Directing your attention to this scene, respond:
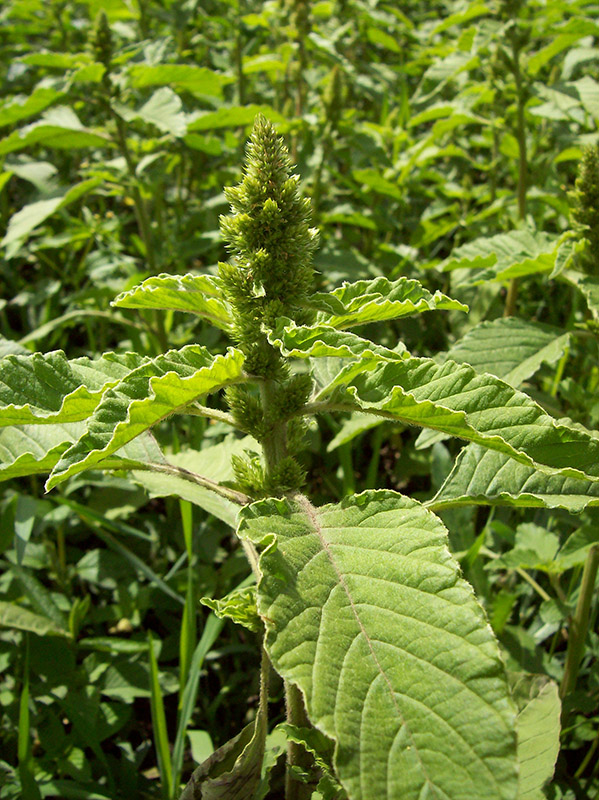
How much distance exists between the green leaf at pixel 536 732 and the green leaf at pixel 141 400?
1.06 m

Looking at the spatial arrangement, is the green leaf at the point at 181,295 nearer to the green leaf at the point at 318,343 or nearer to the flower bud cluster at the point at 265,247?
the flower bud cluster at the point at 265,247

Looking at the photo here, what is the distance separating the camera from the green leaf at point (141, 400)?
1049mm

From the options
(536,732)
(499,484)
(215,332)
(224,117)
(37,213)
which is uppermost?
(224,117)

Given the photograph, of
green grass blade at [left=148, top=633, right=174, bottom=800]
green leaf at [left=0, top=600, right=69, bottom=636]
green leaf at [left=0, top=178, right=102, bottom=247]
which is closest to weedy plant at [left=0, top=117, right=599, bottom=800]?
green grass blade at [left=148, top=633, right=174, bottom=800]

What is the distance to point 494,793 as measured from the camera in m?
0.85

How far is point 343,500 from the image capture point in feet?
4.09

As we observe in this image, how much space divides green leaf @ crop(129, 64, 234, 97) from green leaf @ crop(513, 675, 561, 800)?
270cm

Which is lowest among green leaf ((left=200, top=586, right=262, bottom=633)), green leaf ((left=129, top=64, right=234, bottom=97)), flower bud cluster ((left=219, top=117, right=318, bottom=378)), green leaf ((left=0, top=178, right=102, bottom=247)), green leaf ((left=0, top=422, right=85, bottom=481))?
green leaf ((left=200, top=586, right=262, bottom=633))

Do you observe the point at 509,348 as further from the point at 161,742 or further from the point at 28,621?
the point at 28,621

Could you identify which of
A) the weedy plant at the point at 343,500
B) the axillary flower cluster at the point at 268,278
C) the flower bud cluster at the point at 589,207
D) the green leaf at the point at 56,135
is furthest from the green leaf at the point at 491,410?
the green leaf at the point at 56,135

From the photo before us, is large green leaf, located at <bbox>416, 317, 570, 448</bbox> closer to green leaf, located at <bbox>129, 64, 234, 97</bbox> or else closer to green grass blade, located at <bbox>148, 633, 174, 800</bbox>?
green grass blade, located at <bbox>148, 633, 174, 800</bbox>

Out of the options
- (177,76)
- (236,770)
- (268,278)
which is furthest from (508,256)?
(177,76)

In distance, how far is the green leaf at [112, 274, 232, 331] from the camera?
1233 millimetres

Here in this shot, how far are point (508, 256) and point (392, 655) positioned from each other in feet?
5.18
